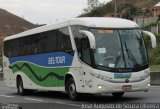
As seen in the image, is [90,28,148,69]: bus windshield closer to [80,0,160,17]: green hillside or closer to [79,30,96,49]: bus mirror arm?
[79,30,96,49]: bus mirror arm

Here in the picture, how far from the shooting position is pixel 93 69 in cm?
1858

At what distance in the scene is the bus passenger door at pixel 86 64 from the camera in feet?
61.8

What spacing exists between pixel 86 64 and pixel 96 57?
1.91 feet

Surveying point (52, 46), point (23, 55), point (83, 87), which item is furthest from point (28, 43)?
point (83, 87)

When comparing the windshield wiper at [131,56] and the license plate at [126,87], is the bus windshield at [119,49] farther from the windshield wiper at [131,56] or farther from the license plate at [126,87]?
the license plate at [126,87]

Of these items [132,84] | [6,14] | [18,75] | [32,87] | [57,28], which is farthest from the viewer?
[6,14]

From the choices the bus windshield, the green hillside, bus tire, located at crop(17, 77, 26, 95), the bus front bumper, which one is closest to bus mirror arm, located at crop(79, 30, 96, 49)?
the bus windshield

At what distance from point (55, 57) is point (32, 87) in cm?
382

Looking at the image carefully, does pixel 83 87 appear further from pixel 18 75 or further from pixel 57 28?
pixel 18 75

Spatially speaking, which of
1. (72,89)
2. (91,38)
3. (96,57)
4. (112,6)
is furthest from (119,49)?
(112,6)

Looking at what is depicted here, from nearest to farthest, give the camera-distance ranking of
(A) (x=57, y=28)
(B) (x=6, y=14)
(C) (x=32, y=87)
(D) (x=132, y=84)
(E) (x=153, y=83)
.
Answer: (D) (x=132, y=84)
(A) (x=57, y=28)
(C) (x=32, y=87)
(E) (x=153, y=83)
(B) (x=6, y=14)

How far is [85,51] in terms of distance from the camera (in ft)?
62.8

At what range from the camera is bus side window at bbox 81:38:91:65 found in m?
18.9

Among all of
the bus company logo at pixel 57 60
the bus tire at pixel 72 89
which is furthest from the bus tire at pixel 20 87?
the bus tire at pixel 72 89
